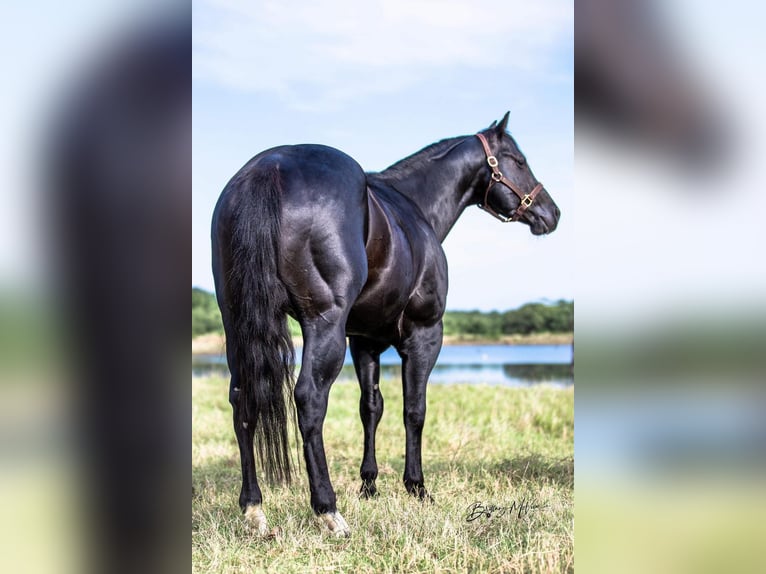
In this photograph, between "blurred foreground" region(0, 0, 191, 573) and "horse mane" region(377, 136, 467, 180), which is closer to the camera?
"blurred foreground" region(0, 0, 191, 573)

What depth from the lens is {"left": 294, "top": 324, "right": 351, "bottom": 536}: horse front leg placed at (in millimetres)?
3830

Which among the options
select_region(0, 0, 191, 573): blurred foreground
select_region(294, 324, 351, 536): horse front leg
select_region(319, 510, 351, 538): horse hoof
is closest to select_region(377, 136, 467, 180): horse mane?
select_region(294, 324, 351, 536): horse front leg

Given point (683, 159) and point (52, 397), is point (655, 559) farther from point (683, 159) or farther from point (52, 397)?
point (52, 397)

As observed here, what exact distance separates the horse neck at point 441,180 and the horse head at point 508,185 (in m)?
0.10

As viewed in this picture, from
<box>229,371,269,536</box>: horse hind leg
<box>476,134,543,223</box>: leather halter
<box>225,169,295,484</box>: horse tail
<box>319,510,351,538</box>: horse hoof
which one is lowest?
<box>319,510,351,538</box>: horse hoof

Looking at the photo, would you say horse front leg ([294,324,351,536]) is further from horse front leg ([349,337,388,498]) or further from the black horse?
horse front leg ([349,337,388,498])

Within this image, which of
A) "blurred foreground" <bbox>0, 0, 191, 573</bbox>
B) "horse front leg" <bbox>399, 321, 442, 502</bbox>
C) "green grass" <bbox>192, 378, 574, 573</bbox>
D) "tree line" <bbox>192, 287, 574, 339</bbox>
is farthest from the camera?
"tree line" <bbox>192, 287, 574, 339</bbox>

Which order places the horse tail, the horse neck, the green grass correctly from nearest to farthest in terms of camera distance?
the green grass, the horse tail, the horse neck

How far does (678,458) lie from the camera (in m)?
1.19

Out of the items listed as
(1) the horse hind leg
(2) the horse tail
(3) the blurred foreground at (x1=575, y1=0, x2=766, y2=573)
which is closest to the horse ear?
(2) the horse tail

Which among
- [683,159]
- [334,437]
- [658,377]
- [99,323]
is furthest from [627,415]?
[334,437]

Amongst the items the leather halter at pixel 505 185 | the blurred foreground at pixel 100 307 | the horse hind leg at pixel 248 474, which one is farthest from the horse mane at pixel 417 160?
the blurred foreground at pixel 100 307

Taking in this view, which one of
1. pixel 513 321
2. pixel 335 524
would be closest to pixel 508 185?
pixel 335 524

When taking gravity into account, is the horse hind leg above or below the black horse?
below
